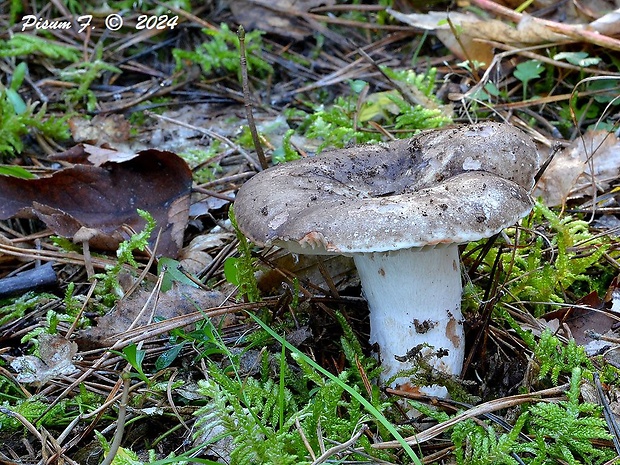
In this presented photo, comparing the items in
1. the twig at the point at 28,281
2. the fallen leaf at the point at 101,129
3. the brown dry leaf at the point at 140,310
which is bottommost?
the brown dry leaf at the point at 140,310

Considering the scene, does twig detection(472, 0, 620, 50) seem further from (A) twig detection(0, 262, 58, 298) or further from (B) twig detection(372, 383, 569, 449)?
(A) twig detection(0, 262, 58, 298)

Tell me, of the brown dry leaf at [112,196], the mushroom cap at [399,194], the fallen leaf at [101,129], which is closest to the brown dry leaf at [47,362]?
the brown dry leaf at [112,196]

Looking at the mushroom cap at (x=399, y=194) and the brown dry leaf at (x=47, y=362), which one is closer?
the mushroom cap at (x=399, y=194)

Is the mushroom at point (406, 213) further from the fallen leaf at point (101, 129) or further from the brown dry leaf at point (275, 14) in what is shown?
the brown dry leaf at point (275, 14)

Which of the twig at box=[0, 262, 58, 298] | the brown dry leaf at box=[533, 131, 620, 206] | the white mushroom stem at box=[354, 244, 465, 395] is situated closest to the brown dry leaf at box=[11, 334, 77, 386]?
the twig at box=[0, 262, 58, 298]

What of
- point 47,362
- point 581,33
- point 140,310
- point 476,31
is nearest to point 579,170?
point 581,33
